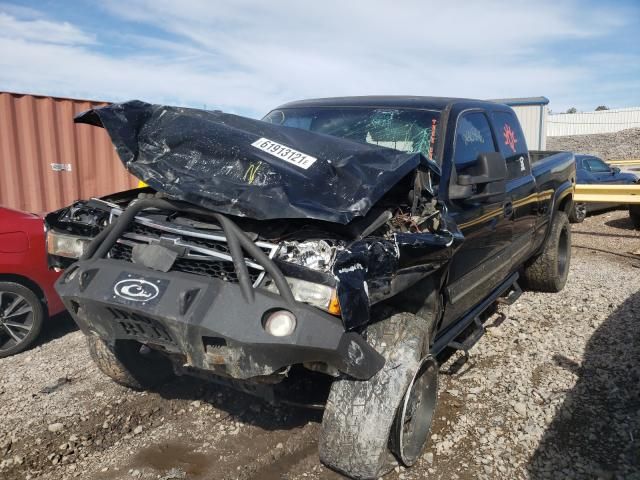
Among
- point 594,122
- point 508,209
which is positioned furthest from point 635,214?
point 594,122

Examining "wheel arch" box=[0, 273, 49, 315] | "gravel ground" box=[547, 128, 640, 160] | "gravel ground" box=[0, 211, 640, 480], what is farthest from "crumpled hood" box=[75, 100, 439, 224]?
"gravel ground" box=[547, 128, 640, 160]

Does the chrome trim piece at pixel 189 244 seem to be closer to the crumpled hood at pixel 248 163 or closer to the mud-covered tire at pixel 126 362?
the crumpled hood at pixel 248 163

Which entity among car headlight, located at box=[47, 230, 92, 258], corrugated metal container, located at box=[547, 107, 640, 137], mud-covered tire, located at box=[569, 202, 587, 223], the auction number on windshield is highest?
corrugated metal container, located at box=[547, 107, 640, 137]

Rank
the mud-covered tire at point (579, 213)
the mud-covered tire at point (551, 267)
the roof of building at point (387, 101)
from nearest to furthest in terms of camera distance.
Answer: the roof of building at point (387, 101) → the mud-covered tire at point (551, 267) → the mud-covered tire at point (579, 213)

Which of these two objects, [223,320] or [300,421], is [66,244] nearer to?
[223,320]

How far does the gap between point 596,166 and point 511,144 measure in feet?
28.8

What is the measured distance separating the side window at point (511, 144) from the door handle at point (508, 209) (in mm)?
248

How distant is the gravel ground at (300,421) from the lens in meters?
2.87

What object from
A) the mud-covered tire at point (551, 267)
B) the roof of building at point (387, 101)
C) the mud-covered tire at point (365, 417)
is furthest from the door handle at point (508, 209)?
the mud-covered tire at point (365, 417)

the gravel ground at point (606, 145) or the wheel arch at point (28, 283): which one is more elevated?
the gravel ground at point (606, 145)

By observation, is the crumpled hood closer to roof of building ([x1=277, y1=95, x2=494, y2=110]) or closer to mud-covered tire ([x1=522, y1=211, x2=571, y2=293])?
roof of building ([x1=277, y1=95, x2=494, y2=110])

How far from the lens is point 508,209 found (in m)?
4.04

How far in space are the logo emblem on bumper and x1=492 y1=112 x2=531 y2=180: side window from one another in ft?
9.53

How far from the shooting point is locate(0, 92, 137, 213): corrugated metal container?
698cm
